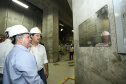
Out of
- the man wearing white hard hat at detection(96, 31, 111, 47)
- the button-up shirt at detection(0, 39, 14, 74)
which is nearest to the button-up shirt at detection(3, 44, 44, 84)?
the button-up shirt at detection(0, 39, 14, 74)

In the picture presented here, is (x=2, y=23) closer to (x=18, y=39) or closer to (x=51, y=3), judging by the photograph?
(x=51, y=3)

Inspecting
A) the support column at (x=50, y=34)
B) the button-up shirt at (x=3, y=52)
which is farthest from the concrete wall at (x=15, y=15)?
the button-up shirt at (x=3, y=52)

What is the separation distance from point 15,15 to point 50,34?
16.6 feet

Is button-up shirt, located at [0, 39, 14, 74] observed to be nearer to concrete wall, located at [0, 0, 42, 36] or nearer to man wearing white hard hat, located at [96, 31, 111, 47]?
man wearing white hard hat, located at [96, 31, 111, 47]

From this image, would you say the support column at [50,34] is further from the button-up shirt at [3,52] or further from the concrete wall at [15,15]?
the button-up shirt at [3,52]

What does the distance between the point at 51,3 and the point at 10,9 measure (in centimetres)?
493

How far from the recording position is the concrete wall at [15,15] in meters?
6.50

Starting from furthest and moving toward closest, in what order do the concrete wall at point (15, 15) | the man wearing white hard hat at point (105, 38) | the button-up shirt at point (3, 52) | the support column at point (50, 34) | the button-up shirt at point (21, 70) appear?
1. the support column at point (50, 34)
2. the concrete wall at point (15, 15)
3. the button-up shirt at point (3, 52)
4. the man wearing white hard hat at point (105, 38)
5. the button-up shirt at point (21, 70)

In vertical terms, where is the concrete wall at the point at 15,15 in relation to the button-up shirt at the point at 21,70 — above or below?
above

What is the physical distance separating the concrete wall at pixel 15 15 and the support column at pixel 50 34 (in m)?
2.84

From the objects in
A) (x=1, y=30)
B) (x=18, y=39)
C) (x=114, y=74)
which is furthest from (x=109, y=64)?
(x=1, y=30)

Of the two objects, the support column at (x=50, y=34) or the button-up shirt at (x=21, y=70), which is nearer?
the button-up shirt at (x=21, y=70)

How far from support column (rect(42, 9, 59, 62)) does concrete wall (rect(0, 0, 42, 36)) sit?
2835mm

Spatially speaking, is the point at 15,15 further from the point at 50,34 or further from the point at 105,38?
the point at 105,38
